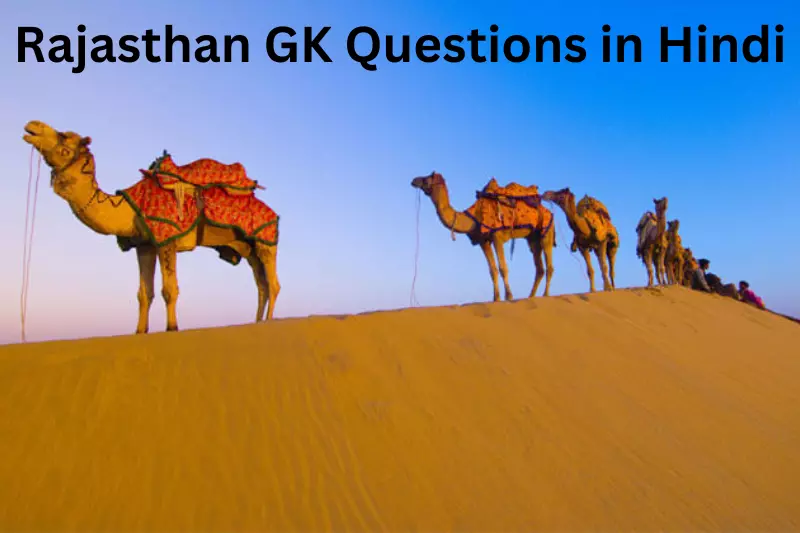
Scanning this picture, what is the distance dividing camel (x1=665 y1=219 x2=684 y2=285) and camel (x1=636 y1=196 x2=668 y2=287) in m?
0.82

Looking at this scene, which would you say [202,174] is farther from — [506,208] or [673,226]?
[673,226]

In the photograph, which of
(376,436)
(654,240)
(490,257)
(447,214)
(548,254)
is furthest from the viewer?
(654,240)

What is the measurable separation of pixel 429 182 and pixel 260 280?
185 inches

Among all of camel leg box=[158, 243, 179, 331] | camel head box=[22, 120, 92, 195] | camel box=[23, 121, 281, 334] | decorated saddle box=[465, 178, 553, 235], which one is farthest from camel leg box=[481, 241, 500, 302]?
camel head box=[22, 120, 92, 195]

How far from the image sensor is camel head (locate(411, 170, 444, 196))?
39.5ft

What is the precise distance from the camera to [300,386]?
515 cm

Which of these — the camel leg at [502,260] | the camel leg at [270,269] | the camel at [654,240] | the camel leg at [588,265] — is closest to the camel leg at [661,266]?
the camel at [654,240]

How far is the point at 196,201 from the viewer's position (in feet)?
26.6

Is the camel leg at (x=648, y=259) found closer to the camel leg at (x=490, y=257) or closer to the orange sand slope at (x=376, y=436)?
the camel leg at (x=490, y=257)

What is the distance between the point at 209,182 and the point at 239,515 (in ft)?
19.5

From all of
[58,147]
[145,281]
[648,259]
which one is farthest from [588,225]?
[58,147]

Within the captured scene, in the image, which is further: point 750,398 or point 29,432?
point 750,398

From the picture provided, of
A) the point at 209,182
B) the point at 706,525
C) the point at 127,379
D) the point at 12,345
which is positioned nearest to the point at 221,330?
the point at 127,379

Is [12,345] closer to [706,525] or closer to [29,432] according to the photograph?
[29,432]
